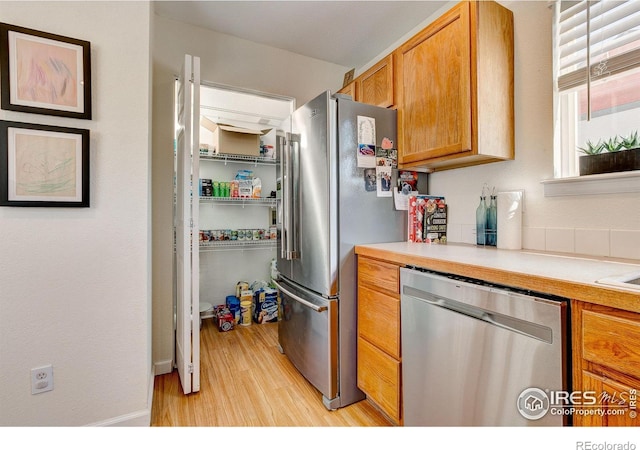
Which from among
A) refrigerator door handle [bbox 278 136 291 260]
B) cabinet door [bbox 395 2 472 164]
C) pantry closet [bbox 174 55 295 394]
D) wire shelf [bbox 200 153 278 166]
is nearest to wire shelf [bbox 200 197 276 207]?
pantry closet [bbox 174 55 295 394]

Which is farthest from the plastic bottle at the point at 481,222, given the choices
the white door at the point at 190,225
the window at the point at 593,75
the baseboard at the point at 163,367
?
the baseboard at the point at 163,367

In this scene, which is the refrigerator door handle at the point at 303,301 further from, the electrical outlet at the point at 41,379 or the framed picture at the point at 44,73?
the framed picture at the point at 44,73

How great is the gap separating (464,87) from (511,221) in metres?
0.74

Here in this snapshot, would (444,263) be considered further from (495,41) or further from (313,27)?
(313,27)

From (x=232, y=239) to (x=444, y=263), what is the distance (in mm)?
2293

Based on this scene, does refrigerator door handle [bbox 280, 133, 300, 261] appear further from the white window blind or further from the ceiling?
the white window blind

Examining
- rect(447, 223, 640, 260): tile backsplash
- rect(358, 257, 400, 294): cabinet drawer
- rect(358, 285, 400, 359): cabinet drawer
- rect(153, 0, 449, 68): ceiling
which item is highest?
rect(153, 0, 449, 68): ceiling

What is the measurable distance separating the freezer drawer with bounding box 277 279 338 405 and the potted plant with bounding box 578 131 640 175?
1.39 m

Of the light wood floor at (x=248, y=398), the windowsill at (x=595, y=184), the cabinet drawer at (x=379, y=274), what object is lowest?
the light wood floor at (x=248, y=398)

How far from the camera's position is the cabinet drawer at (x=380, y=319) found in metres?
1.43

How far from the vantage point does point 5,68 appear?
49.2 inches

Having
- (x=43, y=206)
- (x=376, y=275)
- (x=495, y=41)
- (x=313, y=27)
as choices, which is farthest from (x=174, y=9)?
(x=376, y=275)

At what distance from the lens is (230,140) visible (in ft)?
9.04

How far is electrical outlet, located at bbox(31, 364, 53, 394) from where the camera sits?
1319 millimetres
